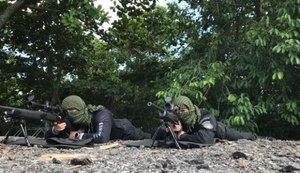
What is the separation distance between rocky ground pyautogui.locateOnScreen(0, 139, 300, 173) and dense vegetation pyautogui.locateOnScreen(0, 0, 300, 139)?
8.08 feet

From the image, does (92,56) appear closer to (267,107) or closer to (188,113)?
(267,107)

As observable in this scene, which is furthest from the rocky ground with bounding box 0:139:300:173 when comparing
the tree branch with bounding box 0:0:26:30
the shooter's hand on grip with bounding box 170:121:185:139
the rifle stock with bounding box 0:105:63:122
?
the tree branch with bounding box 0:0:26:30

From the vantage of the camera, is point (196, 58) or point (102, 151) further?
point (196, 58)

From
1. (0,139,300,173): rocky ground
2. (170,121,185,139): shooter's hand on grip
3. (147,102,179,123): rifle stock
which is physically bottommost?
(0,139,300,173): rocky ground

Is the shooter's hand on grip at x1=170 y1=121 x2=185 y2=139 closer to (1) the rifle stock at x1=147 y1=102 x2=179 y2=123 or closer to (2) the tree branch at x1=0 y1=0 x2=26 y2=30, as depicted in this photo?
(1) the rifle stock at x1=147 y1=102 x2=179 y2=123

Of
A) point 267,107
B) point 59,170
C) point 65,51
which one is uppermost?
point 65,51

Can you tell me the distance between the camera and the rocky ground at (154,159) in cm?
521

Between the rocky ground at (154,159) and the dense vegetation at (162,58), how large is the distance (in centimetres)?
246

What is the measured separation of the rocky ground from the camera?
17.1ft

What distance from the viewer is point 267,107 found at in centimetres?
1009

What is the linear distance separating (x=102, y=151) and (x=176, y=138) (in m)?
1.06

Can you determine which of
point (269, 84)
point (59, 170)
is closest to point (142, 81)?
point (269, 84)

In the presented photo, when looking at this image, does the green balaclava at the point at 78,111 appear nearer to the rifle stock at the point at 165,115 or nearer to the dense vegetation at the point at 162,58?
the rifle stock at the point at 165,115

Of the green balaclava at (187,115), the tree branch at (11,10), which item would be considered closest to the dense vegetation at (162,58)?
the tree branch at (11,10)
